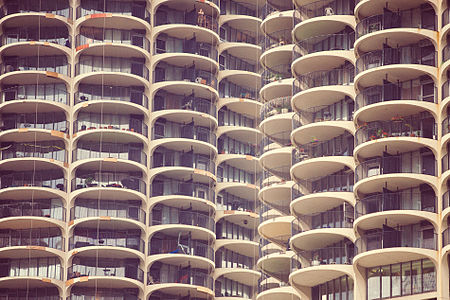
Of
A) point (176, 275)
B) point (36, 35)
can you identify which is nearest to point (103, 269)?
point (176, 275)

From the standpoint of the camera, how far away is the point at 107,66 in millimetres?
151875

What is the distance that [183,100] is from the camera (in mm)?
153625

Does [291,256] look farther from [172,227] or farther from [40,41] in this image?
[40,41]

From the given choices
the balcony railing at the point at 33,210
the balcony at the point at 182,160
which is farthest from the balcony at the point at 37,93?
the balcony railing at the point at 33,210

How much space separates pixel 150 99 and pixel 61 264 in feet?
55.8

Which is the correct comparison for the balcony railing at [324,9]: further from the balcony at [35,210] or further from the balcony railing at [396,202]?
the balcony at [35,210]

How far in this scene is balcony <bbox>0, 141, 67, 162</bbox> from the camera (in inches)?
5866

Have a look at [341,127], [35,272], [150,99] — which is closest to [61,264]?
[35,272]

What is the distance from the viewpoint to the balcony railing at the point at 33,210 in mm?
146625

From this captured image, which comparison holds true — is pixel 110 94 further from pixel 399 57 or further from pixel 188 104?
pixel 399 57

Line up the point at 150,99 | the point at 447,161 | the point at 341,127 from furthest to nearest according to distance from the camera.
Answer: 1. the point at 150,99
2. the point at 341,127
3. the point at 447,161

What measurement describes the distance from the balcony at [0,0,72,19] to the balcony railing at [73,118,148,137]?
9794 mm

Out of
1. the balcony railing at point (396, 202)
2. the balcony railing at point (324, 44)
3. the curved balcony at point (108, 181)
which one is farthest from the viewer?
the curved balcony at point (108, 181)

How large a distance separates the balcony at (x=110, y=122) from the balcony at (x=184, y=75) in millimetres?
4714
